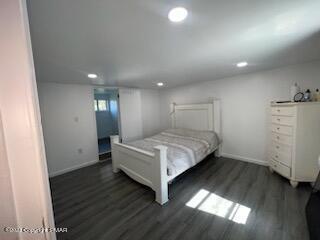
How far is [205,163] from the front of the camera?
349 cm

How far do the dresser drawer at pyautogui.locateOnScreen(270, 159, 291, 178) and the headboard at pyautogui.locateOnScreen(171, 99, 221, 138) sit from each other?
1.26 meters

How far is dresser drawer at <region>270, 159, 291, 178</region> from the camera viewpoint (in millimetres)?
2379

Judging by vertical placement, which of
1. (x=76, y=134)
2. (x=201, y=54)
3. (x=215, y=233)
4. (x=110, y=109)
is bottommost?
(x=215, y=233)

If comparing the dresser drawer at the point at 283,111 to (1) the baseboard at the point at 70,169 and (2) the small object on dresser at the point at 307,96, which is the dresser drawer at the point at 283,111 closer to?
(2) the small object on dresser at the point at 307,96

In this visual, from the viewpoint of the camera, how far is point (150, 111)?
16.6 feet

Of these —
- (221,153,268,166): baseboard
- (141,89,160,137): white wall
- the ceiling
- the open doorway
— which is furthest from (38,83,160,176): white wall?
(221,153,268,166): baseboard

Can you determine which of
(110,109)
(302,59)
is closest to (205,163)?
(302,59)

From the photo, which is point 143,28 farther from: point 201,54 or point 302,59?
point 302,59

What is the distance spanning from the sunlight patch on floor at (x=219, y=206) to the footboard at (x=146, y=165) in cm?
47

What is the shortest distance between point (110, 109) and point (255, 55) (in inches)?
224

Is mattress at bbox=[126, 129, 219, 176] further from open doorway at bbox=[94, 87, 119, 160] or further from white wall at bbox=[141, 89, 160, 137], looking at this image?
open doorway at bbox=[94, 87, 119, 160]

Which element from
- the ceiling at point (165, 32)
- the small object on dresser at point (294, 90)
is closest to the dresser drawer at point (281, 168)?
the small object on dresser at point (294, 90)

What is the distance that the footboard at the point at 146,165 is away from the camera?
209cm

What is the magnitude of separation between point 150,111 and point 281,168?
371 centimetres
